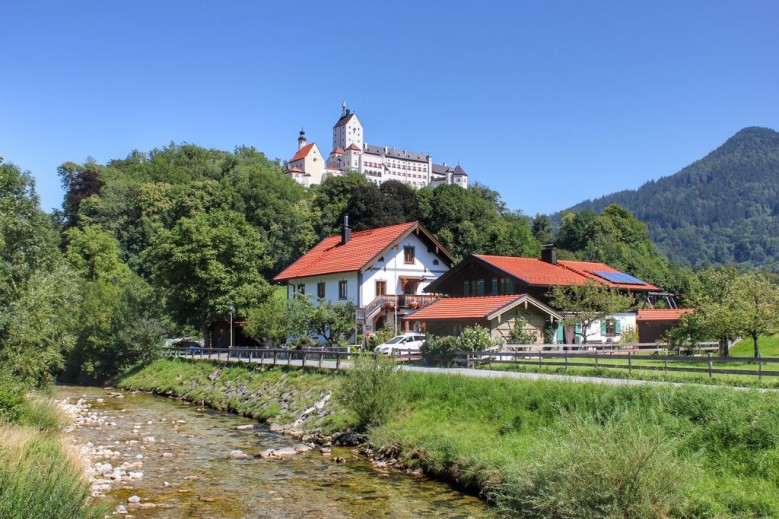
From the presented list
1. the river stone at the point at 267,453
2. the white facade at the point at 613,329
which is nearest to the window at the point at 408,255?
the white facade at the point at 613,329

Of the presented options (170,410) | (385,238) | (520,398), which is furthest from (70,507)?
(385,238)

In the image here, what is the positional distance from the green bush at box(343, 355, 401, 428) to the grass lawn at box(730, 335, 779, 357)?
25393 millimetres

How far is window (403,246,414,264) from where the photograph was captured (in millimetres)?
48844

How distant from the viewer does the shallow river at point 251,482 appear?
15.4 metres

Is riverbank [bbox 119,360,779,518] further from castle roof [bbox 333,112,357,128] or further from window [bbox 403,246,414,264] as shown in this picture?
castle roof [bbox 333,112,357,128]

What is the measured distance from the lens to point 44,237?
36125 millimetres

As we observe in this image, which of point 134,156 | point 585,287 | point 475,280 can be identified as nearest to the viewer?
point 585,287

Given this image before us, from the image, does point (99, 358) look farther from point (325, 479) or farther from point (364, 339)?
point (325, 479)

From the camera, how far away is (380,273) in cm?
4709

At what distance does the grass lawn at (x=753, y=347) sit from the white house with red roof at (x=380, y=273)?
19884 mm

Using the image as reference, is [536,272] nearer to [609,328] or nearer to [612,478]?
[609,328]

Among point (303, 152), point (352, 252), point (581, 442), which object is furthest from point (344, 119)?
point (581, 442)

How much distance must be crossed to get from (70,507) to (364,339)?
32603 millimetres

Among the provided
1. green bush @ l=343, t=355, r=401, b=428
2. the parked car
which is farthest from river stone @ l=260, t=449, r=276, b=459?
the parked car
